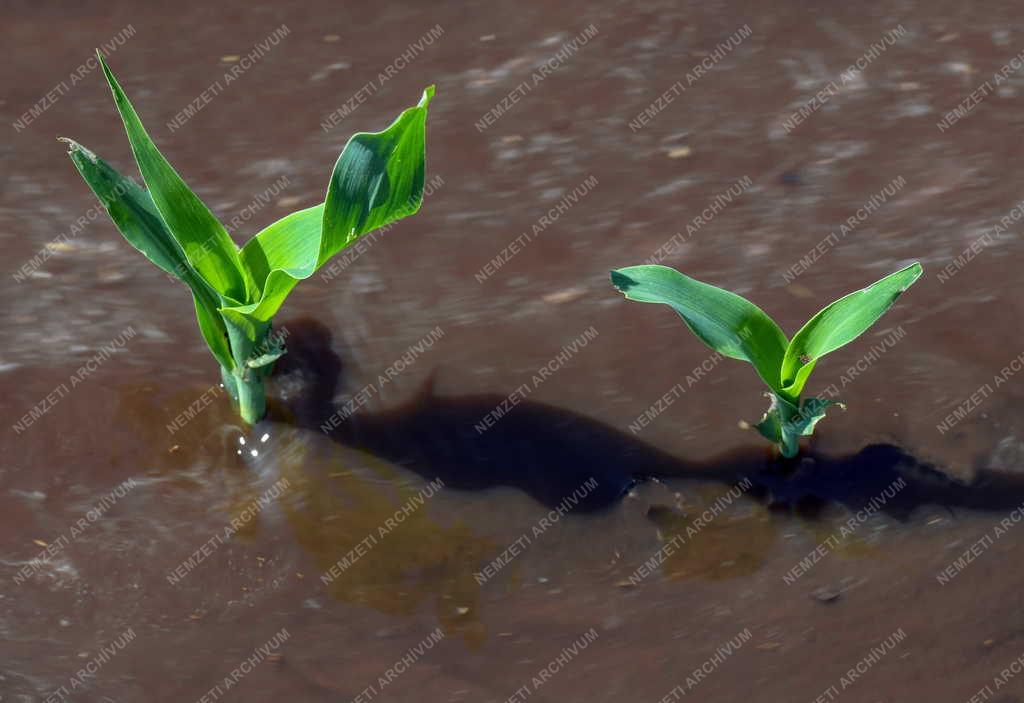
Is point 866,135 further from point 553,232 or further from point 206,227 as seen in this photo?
point 206,227

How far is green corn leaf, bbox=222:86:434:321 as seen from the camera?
7.15 ft

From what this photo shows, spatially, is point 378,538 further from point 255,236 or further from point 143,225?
point 143,225

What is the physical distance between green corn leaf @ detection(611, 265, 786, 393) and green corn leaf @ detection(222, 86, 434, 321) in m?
0.45

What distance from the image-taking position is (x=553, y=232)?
3238mm

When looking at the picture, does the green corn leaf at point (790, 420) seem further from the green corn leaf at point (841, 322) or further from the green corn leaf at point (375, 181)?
the green corn leaf at point (375, 181)

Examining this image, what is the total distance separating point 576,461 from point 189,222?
104 centimetres

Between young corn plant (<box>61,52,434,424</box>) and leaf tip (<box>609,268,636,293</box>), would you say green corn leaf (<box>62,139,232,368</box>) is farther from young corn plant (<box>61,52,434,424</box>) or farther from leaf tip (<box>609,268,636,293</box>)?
leaf tip (<box>609,268,636,293</box>)

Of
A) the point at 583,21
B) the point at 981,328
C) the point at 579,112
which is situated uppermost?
the point at 583,21

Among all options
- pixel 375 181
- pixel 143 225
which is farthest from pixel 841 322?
pixel 143 225

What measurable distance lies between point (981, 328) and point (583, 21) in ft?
5.49

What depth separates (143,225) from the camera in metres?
2.39

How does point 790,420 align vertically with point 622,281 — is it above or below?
below

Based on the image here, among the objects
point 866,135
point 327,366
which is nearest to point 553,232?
point 327,366

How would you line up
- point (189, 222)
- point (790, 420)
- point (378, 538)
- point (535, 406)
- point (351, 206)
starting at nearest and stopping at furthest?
point (351, 206), point (189, 222), point (790, 420), point (378, 538), point (535, 406)
